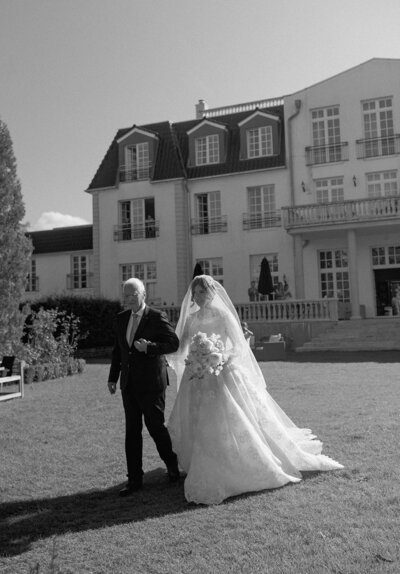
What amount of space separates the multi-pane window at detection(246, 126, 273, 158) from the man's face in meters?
26.4

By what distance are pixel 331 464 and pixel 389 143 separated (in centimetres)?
2595

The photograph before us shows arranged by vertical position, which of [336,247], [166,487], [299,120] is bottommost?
[166,487]

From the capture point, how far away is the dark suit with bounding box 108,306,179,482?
5.55 meters

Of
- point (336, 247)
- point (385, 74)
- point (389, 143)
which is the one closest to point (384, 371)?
point (336, 247)

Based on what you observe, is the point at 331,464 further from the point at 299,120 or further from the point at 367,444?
the point at 299,120

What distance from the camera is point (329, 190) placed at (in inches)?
1156

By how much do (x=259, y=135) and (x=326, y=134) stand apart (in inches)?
145

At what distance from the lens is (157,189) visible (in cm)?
3198

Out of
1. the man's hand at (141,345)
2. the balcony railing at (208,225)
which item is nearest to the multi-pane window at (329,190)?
the balcony railing at (208,225)

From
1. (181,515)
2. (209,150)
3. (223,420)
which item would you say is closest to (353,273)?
(209,150)

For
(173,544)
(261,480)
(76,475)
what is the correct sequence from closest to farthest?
(173,544) → (261,480) → (76,475)

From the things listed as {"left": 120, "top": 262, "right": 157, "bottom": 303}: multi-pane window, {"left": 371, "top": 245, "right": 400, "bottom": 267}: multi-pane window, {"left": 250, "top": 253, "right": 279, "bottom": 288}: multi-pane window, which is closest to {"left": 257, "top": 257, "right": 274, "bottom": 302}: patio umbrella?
{"left": 250, "top": 253, "right": 279, "bottom": 288}: multi-pane window

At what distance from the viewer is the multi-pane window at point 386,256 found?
93.1 ft

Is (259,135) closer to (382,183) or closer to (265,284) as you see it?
(382,183)
